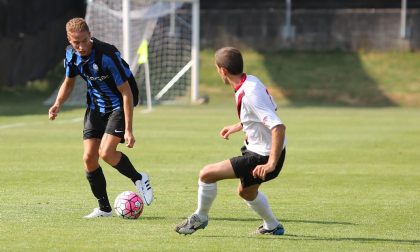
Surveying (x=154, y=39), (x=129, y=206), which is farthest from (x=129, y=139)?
(x=154, y=39)

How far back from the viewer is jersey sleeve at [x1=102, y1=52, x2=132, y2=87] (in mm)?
9867

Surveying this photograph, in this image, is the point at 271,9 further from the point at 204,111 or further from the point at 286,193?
the point at 286,193

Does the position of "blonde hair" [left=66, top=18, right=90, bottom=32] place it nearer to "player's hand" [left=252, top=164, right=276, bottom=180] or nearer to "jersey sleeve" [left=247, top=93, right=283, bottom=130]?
"jersey sleeve" [left=247, top=93, right=283, bottom=130]

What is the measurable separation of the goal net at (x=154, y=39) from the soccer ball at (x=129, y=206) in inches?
784

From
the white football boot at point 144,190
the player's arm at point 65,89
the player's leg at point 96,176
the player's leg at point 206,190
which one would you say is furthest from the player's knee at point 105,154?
the player's leg at point 206,190

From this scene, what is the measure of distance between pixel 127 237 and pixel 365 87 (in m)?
29.7

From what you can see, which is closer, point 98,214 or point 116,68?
point 116,68

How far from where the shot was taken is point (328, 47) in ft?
135

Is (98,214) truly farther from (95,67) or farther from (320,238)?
(320,238)

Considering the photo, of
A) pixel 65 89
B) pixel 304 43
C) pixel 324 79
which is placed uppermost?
pixel 65 89

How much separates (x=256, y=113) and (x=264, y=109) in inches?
3.5

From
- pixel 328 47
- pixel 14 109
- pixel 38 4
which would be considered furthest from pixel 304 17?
pixel 14 109

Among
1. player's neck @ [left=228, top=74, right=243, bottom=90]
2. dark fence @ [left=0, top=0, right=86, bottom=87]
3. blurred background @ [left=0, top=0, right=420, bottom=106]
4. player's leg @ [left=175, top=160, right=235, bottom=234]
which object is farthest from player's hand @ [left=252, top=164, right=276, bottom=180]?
blurred background @ [left=0, top=0, right=420, bottom=106]

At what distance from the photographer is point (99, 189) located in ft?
33.2
